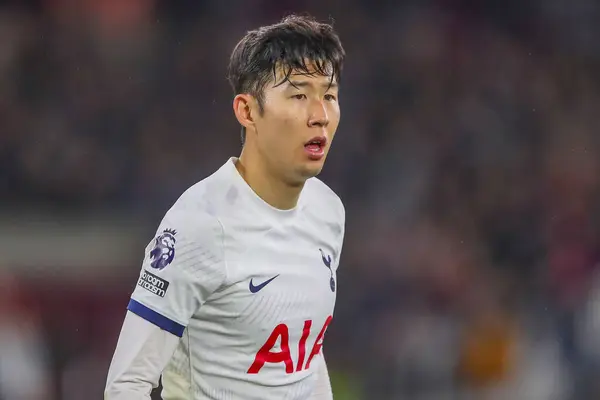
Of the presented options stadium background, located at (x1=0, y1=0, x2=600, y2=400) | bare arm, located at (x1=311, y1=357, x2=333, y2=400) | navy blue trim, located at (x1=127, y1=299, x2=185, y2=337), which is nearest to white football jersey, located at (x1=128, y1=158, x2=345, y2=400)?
navy blue trim, located at (x1=127, y1=299, x2=185, y2=337)

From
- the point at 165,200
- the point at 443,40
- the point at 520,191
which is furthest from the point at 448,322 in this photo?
the point at 443,40

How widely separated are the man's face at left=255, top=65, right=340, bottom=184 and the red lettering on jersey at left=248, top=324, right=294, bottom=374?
1.33 ft

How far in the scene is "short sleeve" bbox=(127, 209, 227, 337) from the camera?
2.43m

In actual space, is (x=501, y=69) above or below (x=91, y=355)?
above

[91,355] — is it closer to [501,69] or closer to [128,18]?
[128,18]

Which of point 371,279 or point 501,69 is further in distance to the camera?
point 501,69

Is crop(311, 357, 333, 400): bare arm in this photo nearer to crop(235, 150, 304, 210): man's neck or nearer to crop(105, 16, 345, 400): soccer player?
crop(105, 16, 345, 400): soccer player

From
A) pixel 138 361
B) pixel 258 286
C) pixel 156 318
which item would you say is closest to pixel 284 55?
pixel 258 286

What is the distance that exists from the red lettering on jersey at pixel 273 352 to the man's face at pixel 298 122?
406 millimetres

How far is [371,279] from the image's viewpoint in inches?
237

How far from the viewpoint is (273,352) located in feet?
8.63

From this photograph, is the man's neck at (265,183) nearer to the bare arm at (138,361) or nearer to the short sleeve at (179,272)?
the short sleeve at (179,272)

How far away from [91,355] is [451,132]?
9.68 ft

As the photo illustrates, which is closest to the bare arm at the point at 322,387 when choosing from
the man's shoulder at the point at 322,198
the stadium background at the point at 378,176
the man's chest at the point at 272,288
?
the man's chest at the point at 272,288
